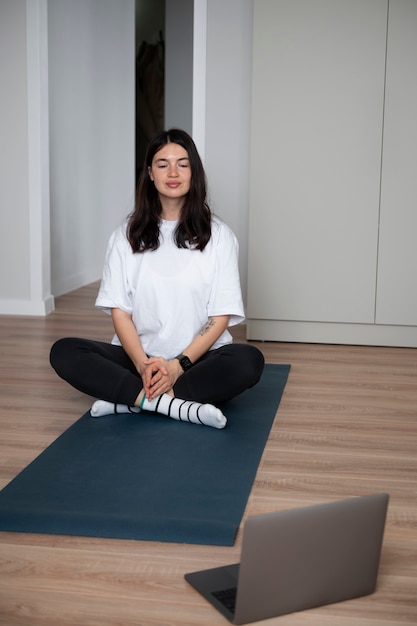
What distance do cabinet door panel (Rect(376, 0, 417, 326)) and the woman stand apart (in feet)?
4.21

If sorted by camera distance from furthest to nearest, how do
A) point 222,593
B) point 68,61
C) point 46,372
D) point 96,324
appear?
point 68,61 < point 96,324 < point 46,372 < point 222,593

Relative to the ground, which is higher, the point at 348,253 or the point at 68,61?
the point at 68,61

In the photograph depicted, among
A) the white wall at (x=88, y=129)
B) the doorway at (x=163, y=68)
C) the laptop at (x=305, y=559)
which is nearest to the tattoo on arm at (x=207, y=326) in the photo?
the laptop at (x=305, y=559)

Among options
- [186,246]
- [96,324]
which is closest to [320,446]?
[186,246]

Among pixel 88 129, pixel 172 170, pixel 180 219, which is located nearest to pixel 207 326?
pixel 180 219

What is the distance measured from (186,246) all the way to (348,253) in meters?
1.34

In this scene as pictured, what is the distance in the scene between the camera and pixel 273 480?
2.29 meters

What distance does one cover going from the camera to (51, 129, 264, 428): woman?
281cm

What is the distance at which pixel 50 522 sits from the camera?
1979mm

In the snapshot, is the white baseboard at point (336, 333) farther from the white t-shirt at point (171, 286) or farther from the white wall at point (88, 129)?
the white wall at point (88, 129)

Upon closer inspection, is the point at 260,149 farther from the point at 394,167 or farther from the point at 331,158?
the point at 394,167

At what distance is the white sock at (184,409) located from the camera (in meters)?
2.68

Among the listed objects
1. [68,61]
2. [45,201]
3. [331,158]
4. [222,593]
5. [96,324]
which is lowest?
[96,324]

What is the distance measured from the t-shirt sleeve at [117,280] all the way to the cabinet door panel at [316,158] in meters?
1.26
